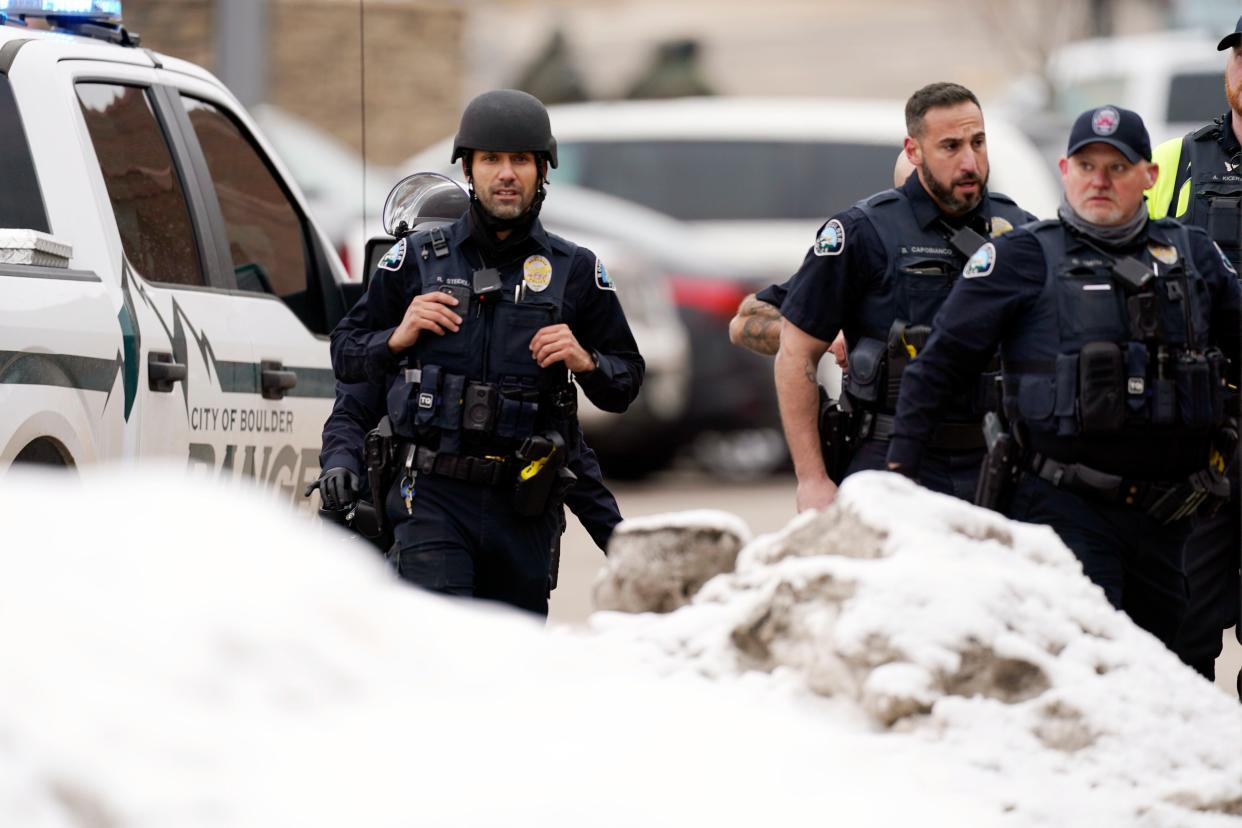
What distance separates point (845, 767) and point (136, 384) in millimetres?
3006

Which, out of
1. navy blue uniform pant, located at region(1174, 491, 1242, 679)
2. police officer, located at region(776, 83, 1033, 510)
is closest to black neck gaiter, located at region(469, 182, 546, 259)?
police officer, located at region(776, 83, 1033, 510)

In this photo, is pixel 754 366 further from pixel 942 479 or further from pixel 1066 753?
pixel 1066 753

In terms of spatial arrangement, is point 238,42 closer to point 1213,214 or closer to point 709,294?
point 709,294

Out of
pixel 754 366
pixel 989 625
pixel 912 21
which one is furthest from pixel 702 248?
pixel 912 21

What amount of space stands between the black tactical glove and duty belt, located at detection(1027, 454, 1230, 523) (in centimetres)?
168

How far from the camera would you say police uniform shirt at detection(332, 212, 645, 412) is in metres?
5.65

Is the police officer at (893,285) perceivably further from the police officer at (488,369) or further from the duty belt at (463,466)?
the duty belt at (463,466)

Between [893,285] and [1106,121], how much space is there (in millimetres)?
786

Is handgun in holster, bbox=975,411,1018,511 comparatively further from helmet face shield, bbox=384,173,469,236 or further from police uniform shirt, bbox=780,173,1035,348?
helmet face shield, bbox=384,173,469,236

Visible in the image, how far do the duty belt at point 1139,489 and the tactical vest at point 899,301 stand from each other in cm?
53

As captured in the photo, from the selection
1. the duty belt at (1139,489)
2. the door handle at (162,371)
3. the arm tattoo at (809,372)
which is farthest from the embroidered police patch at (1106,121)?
the door handle at (162,371)

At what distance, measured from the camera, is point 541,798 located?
8.47 feet

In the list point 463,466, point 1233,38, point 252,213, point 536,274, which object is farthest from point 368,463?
point 1233,38

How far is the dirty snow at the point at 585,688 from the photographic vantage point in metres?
2.46
